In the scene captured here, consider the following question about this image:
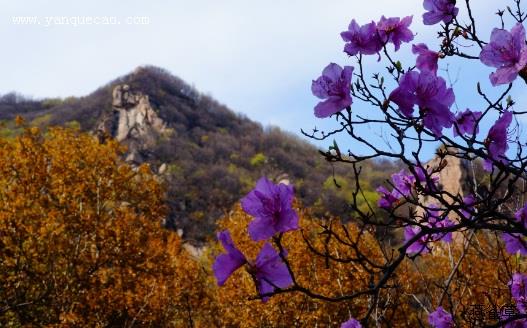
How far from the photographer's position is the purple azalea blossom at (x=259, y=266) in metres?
1.63

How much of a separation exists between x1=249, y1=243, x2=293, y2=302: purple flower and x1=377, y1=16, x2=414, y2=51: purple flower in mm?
1279

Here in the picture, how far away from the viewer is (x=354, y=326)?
2.66 m

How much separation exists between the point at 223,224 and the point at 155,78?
71.8 metres

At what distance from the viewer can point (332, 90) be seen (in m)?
1.99

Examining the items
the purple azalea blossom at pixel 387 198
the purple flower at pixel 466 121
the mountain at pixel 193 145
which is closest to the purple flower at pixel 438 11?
the purple flower at pixel 466 121

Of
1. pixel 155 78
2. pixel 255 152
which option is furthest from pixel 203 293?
pixel 155 78

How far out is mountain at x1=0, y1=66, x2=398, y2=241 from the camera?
191 ft

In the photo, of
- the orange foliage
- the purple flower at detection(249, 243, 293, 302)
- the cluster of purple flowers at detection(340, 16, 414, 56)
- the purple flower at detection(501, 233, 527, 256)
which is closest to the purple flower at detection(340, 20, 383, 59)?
the cluster of purple flowers at detection(340, 16, 414, 56)

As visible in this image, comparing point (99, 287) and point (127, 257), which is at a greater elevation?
point (127, 257)

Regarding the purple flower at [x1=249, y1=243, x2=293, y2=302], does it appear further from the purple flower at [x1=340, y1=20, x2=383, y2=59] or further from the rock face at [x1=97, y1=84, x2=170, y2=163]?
the rock face at [x1=97, y1=84, x2=170, y2=163]

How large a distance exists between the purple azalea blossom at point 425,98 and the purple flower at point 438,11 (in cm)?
66

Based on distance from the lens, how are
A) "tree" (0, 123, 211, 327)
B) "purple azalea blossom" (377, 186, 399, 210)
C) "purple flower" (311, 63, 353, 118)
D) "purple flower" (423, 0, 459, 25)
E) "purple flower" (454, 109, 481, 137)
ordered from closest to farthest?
"purple flower" (311, 63, 353, 118) < "purple flower" (454, 109, 481, 137) < "purple flower" (423, 0, 459, 25) < "purple azalea blossom" (377, 186, 399, 210) < "tree" (0, 123, 211, 327)

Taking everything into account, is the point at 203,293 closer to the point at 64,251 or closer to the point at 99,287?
the point at 99,287

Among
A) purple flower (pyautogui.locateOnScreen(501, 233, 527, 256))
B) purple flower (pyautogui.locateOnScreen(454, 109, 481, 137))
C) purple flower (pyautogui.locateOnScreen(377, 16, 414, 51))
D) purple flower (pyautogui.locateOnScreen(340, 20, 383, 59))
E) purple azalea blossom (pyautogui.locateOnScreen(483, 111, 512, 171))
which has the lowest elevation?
purple flower (pyautogui.locateOnScreen(501, 233, 527, 256))
